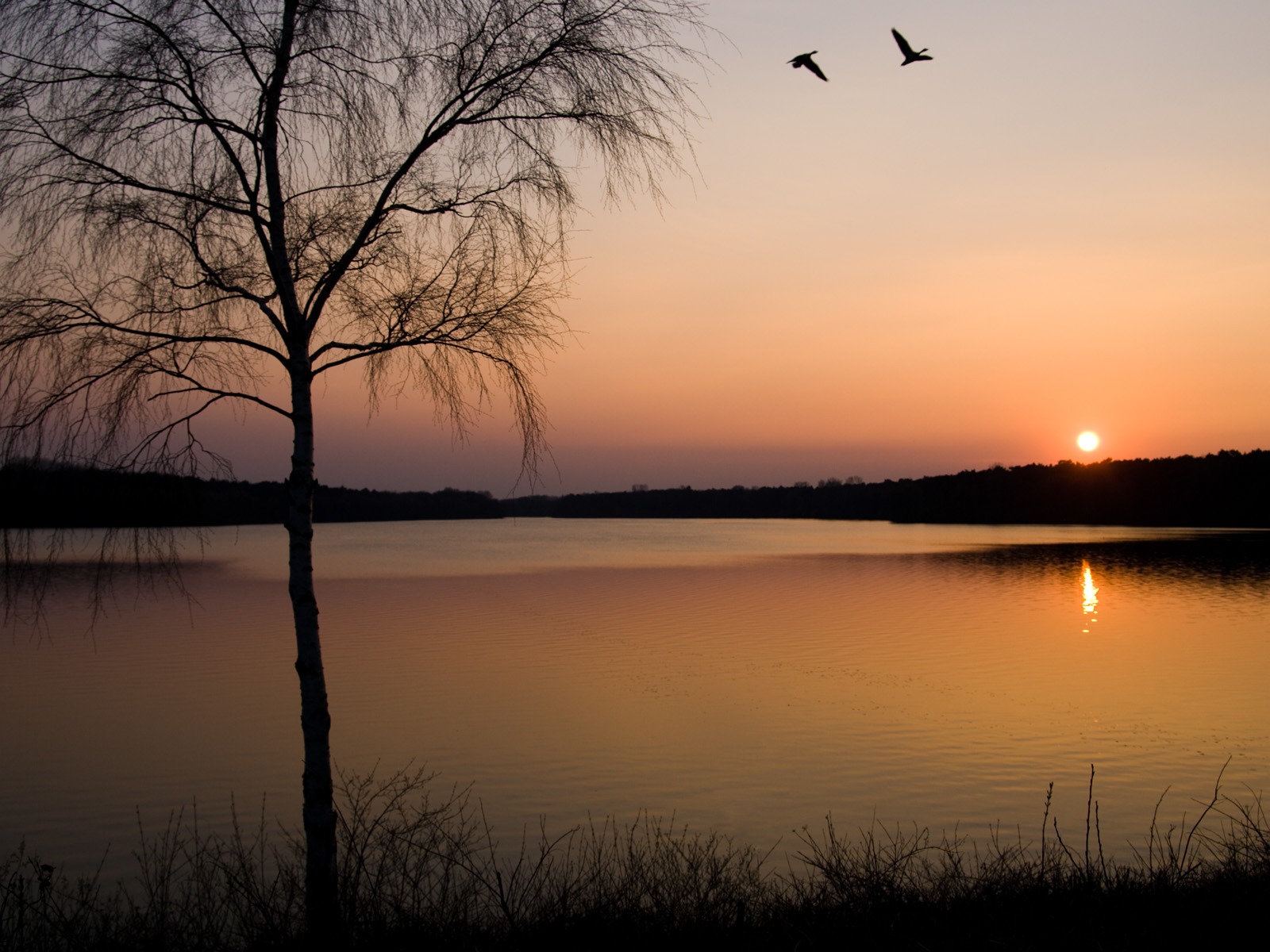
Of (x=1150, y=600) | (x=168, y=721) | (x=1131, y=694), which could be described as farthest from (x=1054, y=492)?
(x=168, y=721)

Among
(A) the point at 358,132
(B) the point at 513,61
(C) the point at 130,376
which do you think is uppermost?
(B) the point at 513,61

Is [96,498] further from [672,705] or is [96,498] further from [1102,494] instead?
[1102,494]

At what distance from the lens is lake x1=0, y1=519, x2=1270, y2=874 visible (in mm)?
12547

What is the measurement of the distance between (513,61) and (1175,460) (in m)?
143

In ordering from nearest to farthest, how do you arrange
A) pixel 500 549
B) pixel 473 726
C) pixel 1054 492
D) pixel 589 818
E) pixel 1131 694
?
pixel 589 818 < pixel 473 726 < pixel 1131 694 < pixel 500 549 < pixel 1054 492

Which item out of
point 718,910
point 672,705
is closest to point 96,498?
point 718,910

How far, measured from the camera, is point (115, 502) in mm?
6461

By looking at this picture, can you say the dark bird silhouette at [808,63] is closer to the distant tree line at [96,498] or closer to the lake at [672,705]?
the distant tree line at [96,498]

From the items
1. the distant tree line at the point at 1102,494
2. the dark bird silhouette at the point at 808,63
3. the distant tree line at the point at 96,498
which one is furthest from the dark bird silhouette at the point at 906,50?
the distant tree line at the point at 1102,494

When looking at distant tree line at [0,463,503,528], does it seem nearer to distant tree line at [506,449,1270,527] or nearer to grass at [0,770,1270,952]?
grass at [0,770,1270,952]

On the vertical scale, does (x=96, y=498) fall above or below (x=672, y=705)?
above

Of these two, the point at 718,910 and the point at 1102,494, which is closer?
the point at 718,910

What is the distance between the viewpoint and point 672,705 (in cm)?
1866

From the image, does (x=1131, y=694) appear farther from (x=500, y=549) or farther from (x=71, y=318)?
(x=500, y=549)
